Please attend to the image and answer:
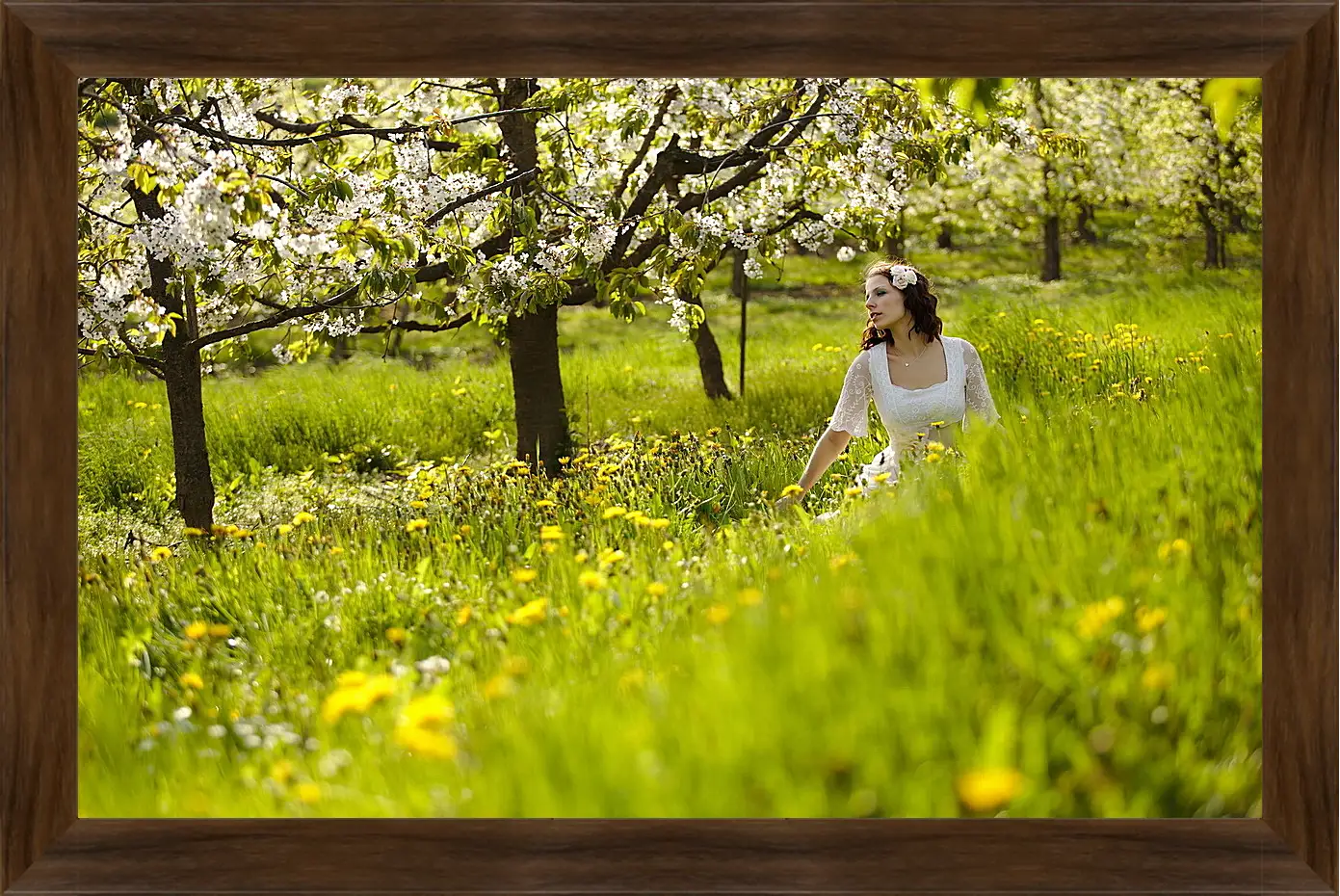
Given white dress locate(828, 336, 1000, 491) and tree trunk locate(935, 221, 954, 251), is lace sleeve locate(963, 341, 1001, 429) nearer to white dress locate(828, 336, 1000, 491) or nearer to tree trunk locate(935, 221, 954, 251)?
white dress locate(828, 336, 1000, 491)

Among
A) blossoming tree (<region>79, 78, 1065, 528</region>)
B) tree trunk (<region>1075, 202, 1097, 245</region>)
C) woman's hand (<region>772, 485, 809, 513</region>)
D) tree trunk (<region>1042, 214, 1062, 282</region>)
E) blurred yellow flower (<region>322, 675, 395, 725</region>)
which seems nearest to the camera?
blurred yellow flower (<region>322, 675, 395, 725</region>)

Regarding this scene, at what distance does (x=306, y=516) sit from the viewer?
3.79 meters

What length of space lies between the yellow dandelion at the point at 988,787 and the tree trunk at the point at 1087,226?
47.8 feet

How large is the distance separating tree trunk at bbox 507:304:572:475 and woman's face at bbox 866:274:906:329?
2023 millimetres

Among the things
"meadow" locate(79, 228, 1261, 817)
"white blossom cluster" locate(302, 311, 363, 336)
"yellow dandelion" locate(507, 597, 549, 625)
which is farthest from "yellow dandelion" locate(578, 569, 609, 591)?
"white blossom cluster" locate(302, 311, 363, 336)

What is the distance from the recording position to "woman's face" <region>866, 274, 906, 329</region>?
146 inches

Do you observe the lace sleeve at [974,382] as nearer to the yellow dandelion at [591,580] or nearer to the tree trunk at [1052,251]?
the yellow dandelion at [591,580]

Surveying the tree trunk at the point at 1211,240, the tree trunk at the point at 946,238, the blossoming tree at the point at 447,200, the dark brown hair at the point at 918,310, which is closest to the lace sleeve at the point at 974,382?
the dark brown hair at the point at 918,310

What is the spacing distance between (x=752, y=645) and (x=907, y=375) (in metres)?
1.83

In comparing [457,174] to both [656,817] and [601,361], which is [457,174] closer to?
[656,817]

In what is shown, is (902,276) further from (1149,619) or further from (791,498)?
(1149,619)

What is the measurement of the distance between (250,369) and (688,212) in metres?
3.16
